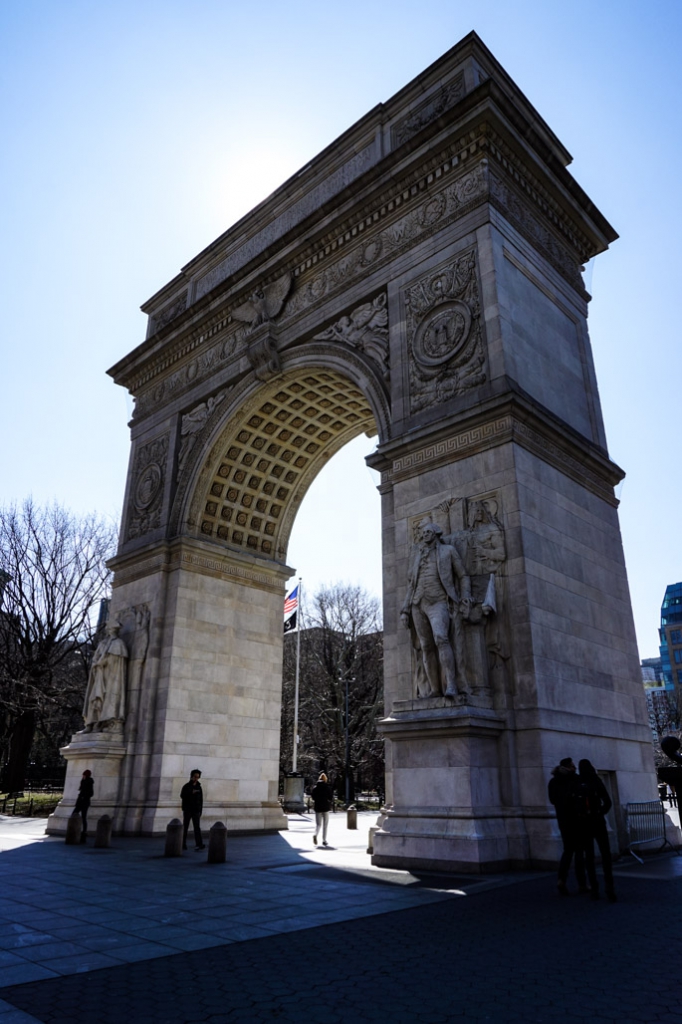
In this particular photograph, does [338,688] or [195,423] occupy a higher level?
[195,423]

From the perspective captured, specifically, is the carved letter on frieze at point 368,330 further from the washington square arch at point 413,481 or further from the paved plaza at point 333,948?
the paved plaza at point 333,948

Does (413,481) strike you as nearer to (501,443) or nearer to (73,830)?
(501,443)

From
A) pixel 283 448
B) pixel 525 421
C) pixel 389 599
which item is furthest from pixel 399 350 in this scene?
pixel 283 448

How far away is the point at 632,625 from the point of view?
1725cm

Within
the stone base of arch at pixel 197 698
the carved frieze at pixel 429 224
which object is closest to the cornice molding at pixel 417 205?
the carved frieze at pixel 429 224

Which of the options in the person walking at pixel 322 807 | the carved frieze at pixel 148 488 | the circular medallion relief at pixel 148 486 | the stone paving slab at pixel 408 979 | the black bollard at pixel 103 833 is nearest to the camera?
the stone paving slab at pixel 408 979

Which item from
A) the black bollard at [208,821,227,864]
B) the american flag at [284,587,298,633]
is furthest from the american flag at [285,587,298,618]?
the black bollard at [208,821,227,864]

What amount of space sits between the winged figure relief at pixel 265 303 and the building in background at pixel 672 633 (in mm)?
93098

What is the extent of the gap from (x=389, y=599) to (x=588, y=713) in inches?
178

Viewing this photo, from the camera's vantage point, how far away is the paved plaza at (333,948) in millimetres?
5094

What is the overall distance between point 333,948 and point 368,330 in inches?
586

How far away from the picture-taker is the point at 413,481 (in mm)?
15898

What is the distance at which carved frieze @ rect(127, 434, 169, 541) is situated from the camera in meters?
24.1

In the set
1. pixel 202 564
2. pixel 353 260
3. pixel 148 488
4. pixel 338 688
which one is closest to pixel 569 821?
pixel 202 564
